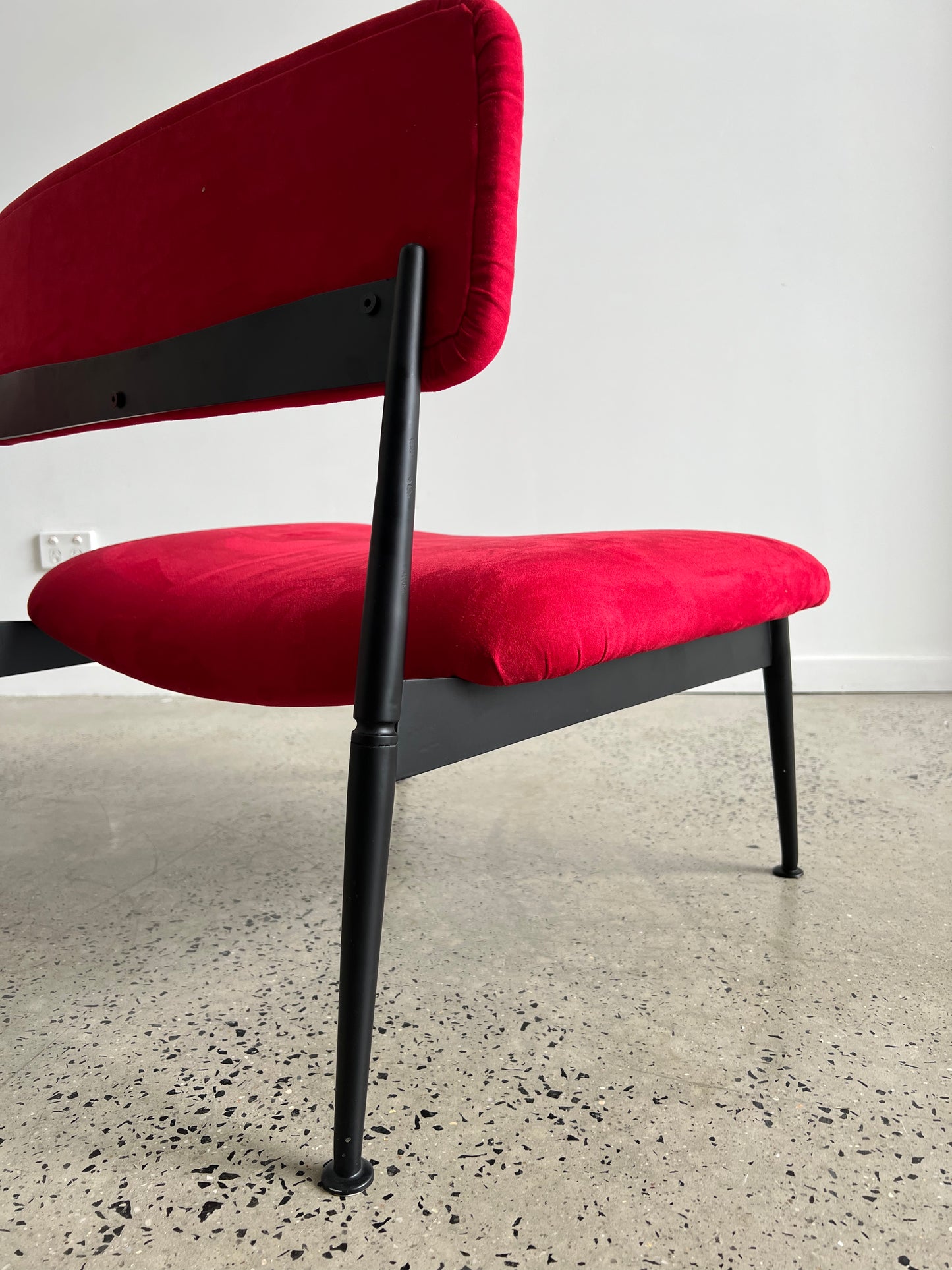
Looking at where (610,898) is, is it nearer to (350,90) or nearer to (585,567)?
(585,567)

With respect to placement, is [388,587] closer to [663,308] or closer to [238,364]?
[238,364]

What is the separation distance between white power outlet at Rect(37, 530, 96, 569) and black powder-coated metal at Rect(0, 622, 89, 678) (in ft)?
4.73

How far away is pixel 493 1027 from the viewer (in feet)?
2.66

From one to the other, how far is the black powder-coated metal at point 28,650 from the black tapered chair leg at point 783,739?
0.72m

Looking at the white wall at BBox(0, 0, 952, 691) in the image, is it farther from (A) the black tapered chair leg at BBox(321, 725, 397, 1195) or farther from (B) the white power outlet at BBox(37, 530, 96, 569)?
(A) the black tapered chair leg at BBox(321, 725, 397, 1195)

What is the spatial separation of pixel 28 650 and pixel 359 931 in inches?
20.5

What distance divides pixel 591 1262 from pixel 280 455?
1.94m

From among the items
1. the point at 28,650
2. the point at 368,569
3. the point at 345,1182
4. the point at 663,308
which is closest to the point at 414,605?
the point at 368,569

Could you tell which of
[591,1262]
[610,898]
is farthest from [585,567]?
[610,898]

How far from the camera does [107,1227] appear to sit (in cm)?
58

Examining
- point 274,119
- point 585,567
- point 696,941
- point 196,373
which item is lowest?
point 696,941

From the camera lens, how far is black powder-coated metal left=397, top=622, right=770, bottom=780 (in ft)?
1.95

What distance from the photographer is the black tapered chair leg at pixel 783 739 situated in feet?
3.41

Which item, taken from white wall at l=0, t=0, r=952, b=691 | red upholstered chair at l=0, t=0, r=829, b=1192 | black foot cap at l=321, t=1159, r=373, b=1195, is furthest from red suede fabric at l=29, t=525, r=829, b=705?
white wall at l=0, t=0, r=952, b=691
